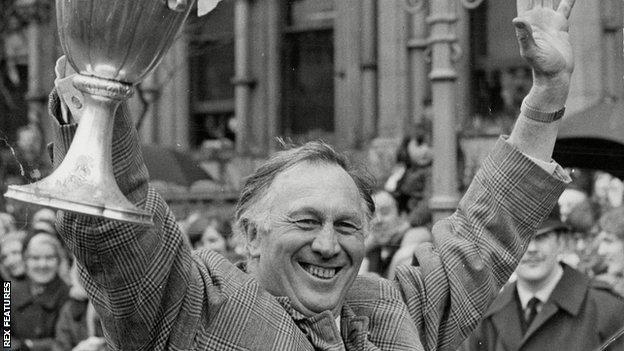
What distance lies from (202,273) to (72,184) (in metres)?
0.72

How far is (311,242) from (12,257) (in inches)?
180

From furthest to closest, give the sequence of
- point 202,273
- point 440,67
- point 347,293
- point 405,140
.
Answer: point 405,140, point 440,67, point 347,293, point 202,273

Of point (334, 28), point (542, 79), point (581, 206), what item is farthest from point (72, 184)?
point (334, 28)

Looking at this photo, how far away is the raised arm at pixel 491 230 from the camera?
3100mm

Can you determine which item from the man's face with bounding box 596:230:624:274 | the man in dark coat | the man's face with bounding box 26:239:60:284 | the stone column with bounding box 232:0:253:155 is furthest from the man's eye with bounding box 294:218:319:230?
the stone column with bounding box 232:0:253:155

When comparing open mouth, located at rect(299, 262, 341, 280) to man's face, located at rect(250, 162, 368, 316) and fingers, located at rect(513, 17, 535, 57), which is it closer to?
man's face, located at rect(250, 162, 368, 316)

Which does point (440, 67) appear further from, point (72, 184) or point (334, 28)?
point (334, 28)

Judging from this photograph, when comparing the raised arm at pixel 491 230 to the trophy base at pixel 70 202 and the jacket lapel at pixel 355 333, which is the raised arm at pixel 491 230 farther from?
the trophy base at pixel 70 202

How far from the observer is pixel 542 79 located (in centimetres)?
303

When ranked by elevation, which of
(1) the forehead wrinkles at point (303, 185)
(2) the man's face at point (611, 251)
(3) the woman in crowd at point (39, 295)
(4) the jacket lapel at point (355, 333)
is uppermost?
(1) the forehead wrinkles at point (303, 185)

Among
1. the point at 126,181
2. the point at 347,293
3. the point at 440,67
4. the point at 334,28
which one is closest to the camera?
the point at 126,181

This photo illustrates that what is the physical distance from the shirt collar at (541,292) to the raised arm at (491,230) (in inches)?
77.6

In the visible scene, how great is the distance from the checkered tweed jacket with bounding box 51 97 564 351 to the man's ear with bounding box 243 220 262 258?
0.07 meters

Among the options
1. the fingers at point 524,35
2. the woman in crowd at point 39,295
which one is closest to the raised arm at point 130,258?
the fingers at point 524,35
